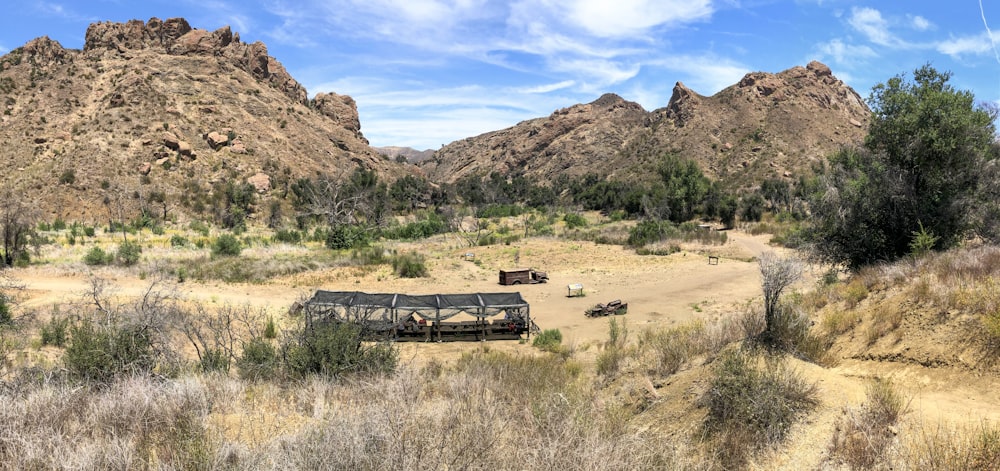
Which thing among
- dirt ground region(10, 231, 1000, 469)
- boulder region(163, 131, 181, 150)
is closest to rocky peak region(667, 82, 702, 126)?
dirt ground region(10, 231, 1000, 469)

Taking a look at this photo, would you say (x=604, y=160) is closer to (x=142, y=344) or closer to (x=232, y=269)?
(x=232, y=269)

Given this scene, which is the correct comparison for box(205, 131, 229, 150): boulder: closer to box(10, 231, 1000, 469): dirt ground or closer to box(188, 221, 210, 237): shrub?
box(188, 221, 210, 237): shrub

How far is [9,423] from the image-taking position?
13.9 feet

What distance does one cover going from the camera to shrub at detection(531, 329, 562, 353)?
12748 mm

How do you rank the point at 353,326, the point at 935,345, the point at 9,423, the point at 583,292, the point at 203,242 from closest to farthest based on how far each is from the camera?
the point at 9,423, the point at 935,345, the point at 353,326, the point at 583,292, the point at 203,242

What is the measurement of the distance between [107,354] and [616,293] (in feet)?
56.5

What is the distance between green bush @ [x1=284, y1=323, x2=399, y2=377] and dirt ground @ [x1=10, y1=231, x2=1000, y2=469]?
3.26ft

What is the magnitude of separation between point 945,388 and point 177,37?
283ft

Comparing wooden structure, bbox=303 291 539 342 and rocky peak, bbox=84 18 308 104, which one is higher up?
rocky peak, bbox=84 18 308 104

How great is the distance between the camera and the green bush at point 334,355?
7176 millimetres

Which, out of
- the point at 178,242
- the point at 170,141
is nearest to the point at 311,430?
the point at 178,242

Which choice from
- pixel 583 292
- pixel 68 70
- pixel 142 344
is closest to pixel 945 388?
pixel 142 344

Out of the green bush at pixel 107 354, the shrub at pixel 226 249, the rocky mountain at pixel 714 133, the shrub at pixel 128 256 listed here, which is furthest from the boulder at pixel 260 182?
the rocky mountain at pixel 714 133

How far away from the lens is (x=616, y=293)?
20.6 meters
